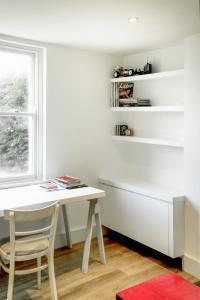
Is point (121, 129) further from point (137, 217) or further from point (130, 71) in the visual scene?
point (137, 217)

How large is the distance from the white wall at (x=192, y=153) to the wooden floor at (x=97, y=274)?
0.80 ft

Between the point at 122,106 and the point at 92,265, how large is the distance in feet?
6.32

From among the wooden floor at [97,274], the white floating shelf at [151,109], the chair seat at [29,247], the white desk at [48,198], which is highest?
the white floating shelf at [151,109]

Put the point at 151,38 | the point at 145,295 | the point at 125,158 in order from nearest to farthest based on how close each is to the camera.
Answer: the point at 145,295 < the point at 151,38 < the point at 125,158

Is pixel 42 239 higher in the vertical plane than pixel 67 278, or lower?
higher

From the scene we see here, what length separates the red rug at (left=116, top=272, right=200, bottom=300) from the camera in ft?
6.52

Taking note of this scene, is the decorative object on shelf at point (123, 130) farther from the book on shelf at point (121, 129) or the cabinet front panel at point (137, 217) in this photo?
the cabinet front panel at point (137, 217)

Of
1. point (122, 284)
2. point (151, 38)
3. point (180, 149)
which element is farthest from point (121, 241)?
point (151, 38)

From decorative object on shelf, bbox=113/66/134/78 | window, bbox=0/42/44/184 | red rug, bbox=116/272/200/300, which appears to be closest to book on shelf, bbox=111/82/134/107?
decorative object on shelf, bbox=113/66/134/78

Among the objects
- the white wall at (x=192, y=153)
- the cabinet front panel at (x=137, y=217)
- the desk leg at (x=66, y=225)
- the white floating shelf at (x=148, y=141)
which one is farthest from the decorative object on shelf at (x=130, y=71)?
the desk leg at (x=66, y=225)

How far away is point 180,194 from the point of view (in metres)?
3.14

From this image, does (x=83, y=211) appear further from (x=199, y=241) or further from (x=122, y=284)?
(x=199, y=241)

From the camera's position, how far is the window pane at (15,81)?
10.7 feet

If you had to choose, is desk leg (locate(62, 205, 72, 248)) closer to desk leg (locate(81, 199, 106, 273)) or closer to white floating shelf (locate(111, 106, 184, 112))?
desk leg (locate(81, 199, 106, 273))
